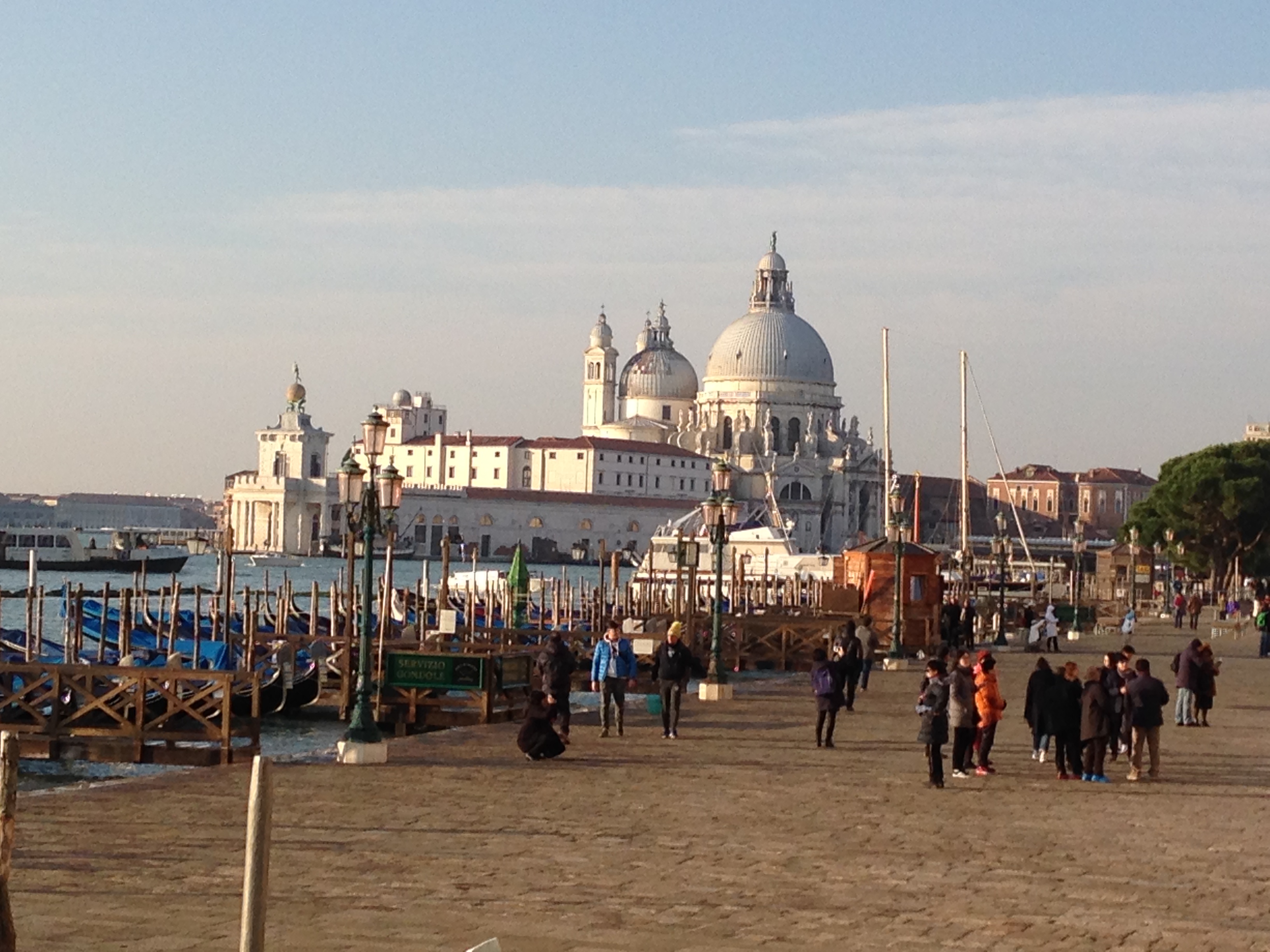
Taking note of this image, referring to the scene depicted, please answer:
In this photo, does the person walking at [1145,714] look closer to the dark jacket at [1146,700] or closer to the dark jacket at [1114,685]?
the dark jacket at [1146,700]

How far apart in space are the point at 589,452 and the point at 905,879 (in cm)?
13117

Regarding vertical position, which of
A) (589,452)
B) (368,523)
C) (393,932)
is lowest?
(393,932)

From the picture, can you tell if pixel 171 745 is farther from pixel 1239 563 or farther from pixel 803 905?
pixel 1239 563

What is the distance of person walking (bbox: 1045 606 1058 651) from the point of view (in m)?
35.3

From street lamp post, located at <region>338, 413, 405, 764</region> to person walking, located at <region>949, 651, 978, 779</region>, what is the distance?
3.76 metres

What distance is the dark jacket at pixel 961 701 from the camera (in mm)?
14109

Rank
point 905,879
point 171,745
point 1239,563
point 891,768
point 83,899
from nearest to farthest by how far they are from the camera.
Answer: point 83,899
point 905,879
point 891,768
point 171,745
point 1239,563

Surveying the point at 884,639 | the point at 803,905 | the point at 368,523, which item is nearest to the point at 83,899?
the point at 803,905


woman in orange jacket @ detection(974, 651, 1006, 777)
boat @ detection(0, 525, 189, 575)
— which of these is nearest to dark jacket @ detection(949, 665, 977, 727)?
woman in orange jacket @ detection(974, 651, 1006, 777)

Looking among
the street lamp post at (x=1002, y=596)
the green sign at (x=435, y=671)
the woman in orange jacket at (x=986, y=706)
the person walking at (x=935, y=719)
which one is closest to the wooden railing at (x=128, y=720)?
the green sign at (x=435, y=671)

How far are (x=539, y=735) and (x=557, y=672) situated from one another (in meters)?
1.45

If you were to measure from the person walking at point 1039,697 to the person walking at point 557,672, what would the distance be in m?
3.39

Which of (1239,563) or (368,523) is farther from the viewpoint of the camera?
(1239,563)

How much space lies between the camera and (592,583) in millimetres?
98188
